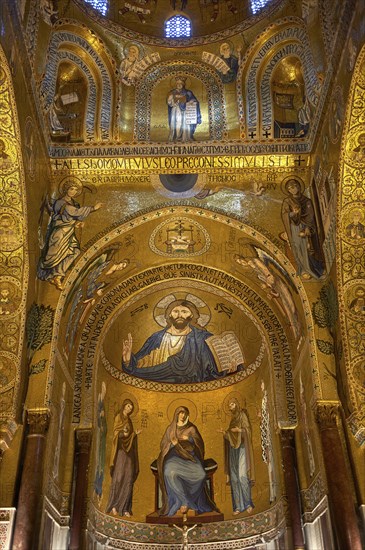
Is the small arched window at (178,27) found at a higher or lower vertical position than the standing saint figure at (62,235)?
higher

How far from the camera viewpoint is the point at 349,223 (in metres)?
11.7

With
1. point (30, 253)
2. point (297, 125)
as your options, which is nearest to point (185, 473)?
point (30, 253)

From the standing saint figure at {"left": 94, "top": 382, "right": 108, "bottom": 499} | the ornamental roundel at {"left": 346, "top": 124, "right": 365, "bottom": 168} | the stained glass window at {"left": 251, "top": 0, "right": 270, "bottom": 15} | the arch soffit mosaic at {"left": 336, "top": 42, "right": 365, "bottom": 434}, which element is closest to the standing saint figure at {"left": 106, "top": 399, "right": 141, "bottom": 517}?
the standing saint figure at {"left": 94, "top": 382, "right": 108, "bottom": 499}

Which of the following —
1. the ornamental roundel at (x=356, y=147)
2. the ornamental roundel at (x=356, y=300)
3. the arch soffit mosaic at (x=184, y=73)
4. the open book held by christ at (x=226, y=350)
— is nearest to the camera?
the ornamental roundel at (x=356, y=147)

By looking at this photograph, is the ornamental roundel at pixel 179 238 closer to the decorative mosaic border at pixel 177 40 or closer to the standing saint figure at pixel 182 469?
the standing saint figure at pixel 182 469

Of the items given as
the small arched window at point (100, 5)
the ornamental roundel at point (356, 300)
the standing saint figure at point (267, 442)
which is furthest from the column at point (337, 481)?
the small arched window at point (100, 5)

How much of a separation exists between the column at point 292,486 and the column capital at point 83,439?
3609 millimetres

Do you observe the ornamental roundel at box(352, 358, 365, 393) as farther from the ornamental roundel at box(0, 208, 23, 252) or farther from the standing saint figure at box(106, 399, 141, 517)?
the ornamental roundel at box(0, 208, 23, 252)

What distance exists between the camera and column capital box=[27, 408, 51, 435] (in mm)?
10852

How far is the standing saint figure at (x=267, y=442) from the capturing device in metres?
12.6

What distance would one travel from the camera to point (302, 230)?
1285cm

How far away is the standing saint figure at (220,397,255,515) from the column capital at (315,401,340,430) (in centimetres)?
302

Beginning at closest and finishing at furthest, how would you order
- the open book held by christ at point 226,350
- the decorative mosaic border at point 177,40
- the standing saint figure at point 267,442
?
the standing saint figure at point 267,442 → the decorative mosaic border at point 177,40 → the open book held by christ at point 226,350

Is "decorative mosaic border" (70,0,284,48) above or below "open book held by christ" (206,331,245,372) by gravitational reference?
above
